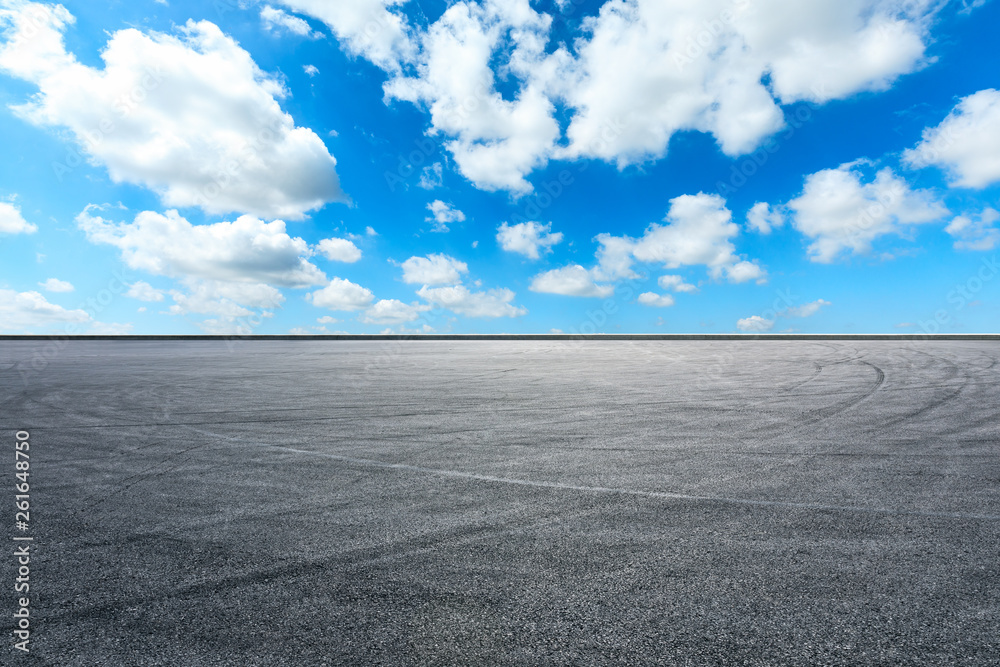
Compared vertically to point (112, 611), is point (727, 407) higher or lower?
higher

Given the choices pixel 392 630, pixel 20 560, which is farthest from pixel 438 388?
pixel 392 630

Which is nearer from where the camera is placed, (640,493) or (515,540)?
(515,540)

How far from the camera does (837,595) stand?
2689 millimetres

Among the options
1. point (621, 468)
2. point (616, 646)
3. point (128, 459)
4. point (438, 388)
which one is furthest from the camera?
point (438, 388)

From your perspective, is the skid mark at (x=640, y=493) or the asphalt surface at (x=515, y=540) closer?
the asphalt surface at (x=515, y=540)

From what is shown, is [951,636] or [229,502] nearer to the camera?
[951,636]

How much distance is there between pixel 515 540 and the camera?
3385 mm

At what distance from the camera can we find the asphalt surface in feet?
7.68

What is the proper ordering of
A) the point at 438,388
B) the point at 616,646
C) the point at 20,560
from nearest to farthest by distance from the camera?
the point at 616,646
the point at 20,560
the point at 438,388

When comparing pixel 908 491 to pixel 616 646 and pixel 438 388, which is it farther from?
pixel 438 388

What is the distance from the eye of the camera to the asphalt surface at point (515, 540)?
2342 mm

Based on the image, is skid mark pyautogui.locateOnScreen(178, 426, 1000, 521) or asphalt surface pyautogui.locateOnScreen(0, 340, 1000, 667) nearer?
asphalt surface pyautogui.locateOnScreen(0, 340, 1000, 667)

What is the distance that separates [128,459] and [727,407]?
8663 mm

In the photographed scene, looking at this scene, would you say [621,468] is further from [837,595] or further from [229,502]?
[229,502]
